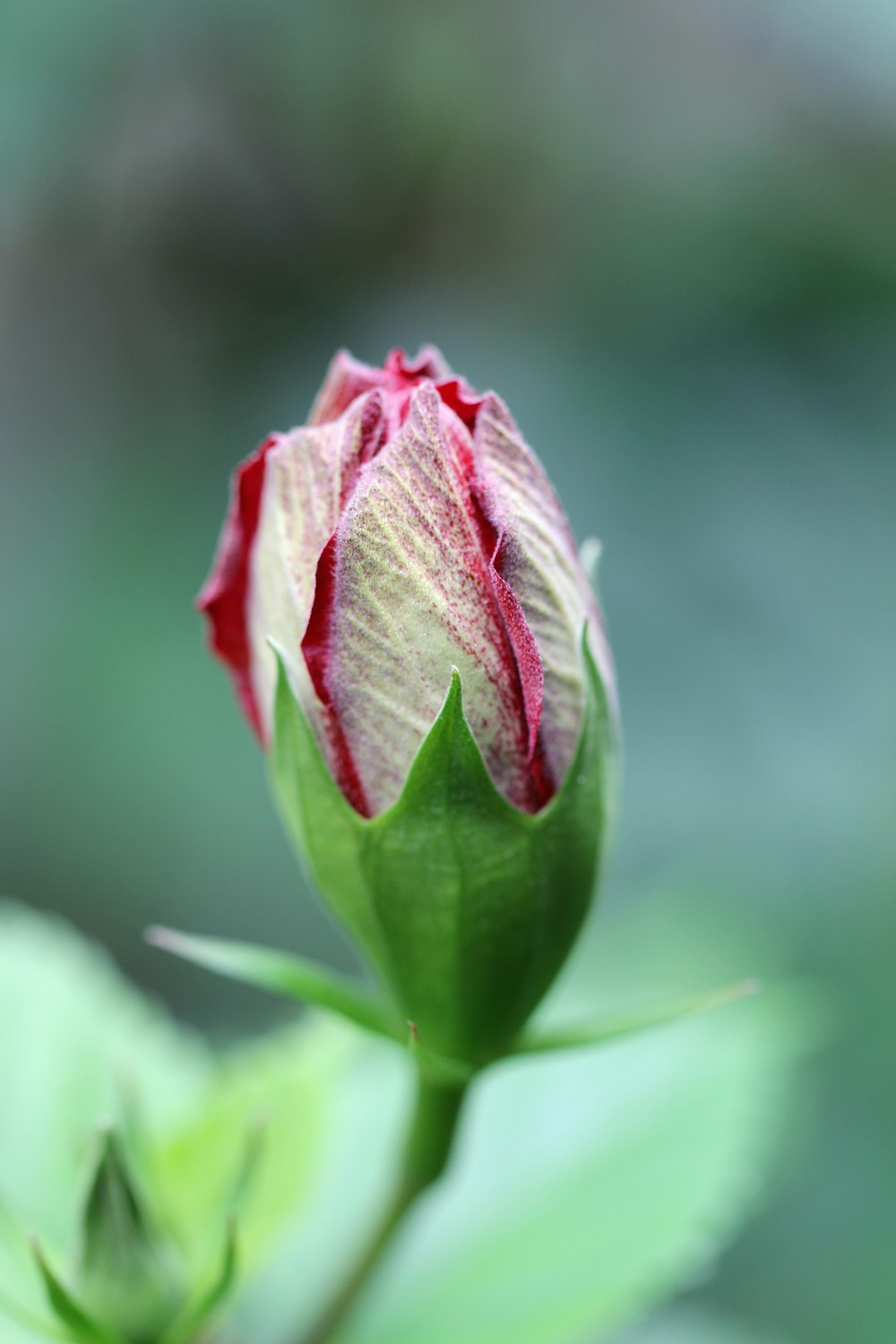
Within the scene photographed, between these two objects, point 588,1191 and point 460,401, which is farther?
point 588,1191

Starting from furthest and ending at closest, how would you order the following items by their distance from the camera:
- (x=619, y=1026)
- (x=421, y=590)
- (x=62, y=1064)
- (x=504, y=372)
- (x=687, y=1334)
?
(x=504, y=372)
(x=687, y=1334)
(x=62, y=1064)
(x=619, y=1026)
(x=421, y=590)

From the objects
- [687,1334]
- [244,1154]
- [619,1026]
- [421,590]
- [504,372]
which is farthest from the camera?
[504,372]

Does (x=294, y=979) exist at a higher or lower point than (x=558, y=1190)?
higher

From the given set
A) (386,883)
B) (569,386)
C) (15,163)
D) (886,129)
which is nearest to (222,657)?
(386,883)

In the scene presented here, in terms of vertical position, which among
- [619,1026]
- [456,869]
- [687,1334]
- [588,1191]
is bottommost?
[687,1334]

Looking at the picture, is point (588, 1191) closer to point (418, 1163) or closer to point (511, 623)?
point (418, 1163)

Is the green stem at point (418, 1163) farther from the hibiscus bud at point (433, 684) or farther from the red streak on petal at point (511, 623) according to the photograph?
the red streak on petal at point (511, 623)

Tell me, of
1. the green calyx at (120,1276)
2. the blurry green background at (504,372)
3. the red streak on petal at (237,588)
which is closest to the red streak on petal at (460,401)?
the red streak on petal at (237,588)

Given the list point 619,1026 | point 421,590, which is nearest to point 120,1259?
point 619,1026
